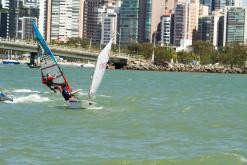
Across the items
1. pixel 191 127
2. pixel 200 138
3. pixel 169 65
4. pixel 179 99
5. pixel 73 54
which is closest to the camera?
pixel 200 138

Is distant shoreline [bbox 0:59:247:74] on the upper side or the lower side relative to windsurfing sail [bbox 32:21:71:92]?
lower

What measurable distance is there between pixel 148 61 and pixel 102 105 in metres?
135

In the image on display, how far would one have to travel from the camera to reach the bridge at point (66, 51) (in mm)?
142875

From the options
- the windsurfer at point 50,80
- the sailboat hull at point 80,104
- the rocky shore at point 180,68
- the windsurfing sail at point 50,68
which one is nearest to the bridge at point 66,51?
the rocky shore at point 180,68

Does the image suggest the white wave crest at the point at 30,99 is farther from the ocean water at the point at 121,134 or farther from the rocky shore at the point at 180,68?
the rocky shore at the point at 180,68

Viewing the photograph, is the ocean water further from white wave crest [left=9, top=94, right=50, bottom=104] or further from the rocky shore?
the rocky shore

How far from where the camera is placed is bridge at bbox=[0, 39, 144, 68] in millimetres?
142875

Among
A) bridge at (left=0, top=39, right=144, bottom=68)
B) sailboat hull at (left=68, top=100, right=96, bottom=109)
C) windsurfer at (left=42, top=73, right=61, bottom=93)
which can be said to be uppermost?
windsurfer at (left=42, top=73, right=61, bottom=93)

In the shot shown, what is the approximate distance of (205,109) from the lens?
165ft

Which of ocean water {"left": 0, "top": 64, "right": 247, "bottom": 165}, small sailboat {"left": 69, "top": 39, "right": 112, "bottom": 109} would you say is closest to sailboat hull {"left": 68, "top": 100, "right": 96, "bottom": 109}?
small sailboat {"left": 69, "top": 39, "right": 112, "bottom": 109}

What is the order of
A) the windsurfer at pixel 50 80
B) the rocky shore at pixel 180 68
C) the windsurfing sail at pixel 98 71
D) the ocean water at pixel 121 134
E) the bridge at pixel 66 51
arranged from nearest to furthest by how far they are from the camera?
the ocean water at pixel 121 134 → the windsurfing sail at pixel 98 71 → the windsurfer at pixel 50 80 → the bridge at pixel 66 51 → the rocky shore at pixel 180 68

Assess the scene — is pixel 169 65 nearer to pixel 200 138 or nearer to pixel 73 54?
pixel 73 54

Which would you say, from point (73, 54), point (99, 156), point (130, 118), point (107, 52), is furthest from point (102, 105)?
point (73, 54)

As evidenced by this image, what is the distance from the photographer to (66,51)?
153m
